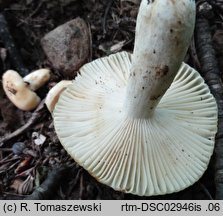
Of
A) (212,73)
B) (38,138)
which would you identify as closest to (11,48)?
(38,138)

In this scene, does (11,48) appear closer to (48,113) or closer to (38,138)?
(48,113)

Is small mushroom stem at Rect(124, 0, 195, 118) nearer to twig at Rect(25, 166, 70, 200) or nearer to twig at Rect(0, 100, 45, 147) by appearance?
twig at Rect(25, 166, 70, 200)

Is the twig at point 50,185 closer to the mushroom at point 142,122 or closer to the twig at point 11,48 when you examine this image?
the mushroom at point 142,122

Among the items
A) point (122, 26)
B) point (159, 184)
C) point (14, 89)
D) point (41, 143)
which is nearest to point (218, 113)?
point (159, 184)

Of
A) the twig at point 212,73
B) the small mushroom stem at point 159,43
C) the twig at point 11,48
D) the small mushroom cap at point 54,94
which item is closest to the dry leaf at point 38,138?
the small mushroom cap at point 54,94

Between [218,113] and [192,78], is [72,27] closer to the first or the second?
[192,78]

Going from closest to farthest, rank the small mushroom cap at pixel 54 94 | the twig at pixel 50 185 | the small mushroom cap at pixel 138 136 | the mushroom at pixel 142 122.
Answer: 1. the mushroom at pixel 142 122
2. the small mushroom cap at pixel 138 136
3. the twig at pixel 50 185
4. the small mushroom cap at pixel 54 94

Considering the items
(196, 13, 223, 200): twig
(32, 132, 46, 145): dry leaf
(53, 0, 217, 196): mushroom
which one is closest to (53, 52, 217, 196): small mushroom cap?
(53, 0, 217, 196): mushroom

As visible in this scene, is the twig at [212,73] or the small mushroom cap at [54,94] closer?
the twig at [212,73]
